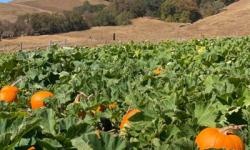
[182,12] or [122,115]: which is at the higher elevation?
[122,115]

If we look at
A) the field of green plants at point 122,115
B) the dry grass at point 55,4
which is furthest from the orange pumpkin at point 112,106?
the dry grass at point 55,4

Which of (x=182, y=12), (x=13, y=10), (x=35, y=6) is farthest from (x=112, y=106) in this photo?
(x=35, y=6)

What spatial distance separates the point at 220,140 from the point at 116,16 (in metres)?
100

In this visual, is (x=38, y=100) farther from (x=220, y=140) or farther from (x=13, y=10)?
(x=13, y=10)

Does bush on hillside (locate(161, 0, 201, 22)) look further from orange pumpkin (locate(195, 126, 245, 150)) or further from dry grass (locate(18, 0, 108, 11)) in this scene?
orange pumpkin (locate(195, 126, 245, 150))

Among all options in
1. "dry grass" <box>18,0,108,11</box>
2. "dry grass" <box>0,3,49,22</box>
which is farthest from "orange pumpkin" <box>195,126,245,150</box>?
"dry grass" <box>18,0,108,11</box>

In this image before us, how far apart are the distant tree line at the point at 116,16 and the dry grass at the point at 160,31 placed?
2.70 meters

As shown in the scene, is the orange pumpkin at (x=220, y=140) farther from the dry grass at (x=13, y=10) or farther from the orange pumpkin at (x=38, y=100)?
the dry grass at (x=13, y=10)

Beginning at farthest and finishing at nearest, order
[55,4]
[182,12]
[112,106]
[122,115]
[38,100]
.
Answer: [55,4], [182,12], [38,100], [112,106], [122,115]

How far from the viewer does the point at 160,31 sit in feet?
283

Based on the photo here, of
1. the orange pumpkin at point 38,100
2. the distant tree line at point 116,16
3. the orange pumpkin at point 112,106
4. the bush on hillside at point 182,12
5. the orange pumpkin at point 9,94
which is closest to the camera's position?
the orange pumpkin at point 112,106

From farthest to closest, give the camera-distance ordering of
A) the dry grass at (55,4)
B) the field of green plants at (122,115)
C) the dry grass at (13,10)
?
1. the dry grass at (55,4)
2. the dry grass at (13,10)
3. the field of green plants at (122,115)

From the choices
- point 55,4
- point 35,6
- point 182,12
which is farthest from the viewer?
point 55,4

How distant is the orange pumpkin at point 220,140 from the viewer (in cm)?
285
